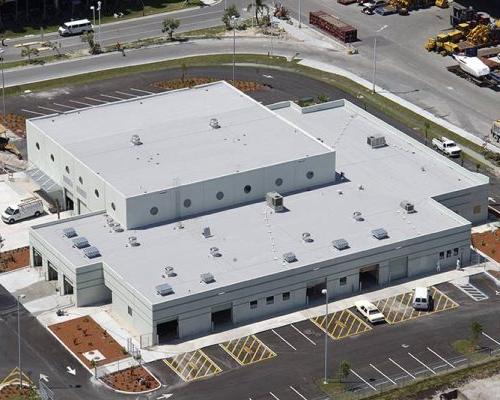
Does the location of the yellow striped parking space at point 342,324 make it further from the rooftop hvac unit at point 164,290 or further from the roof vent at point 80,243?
the roof vent at point 80,243

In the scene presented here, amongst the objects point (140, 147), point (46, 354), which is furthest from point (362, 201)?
point (46, 354)

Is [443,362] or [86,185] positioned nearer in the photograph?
[443,362]

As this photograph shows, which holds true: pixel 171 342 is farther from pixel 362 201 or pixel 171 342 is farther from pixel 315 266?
pixel 362 201

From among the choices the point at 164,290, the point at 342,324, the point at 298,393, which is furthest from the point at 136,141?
the point at 298,393

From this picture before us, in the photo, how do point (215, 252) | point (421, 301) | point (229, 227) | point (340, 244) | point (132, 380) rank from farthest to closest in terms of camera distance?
point (229, 227)
point (340, 244)
point (215, 252)
point (421, 301)
point (132, 380)

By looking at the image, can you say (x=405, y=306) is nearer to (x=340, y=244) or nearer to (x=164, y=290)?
(x=340, y=244)

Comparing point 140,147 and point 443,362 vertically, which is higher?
point 140,147
